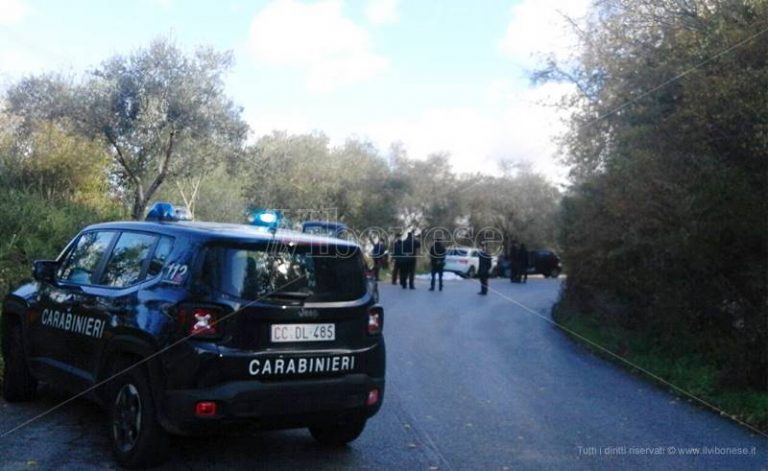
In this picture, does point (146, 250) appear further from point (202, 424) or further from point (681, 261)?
point (681, 261)

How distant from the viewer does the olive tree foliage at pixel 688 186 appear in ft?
29.8

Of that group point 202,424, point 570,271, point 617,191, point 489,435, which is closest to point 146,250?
point 202,424

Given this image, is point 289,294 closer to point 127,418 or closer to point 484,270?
point 127,418

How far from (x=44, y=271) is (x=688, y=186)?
766cm

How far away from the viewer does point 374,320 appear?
605 centimetres

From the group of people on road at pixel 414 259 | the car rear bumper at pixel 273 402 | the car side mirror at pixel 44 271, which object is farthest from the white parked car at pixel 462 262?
the car rear bumper at pixel 273 402

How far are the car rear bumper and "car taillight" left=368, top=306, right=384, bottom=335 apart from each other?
37 cm

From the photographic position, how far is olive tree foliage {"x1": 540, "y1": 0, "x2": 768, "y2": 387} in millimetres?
9078

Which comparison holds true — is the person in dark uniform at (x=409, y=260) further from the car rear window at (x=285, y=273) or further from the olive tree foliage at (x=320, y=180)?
the car rear window at (x=285, y=273)

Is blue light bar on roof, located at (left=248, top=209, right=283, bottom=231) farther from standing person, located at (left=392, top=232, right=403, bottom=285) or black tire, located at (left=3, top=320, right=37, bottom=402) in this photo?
standing person, located at (left=392, top=232, right=403, bottom=285)

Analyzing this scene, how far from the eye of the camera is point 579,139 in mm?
18406

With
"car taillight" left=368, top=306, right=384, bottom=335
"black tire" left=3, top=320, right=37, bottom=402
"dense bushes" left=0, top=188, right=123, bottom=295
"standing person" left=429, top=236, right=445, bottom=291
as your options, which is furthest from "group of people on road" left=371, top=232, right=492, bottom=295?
"car taillight" left=368, top=306, right=384, bottom=335

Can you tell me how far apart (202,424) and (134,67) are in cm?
1830

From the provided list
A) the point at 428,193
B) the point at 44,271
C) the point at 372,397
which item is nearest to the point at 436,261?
the point at 428,193
